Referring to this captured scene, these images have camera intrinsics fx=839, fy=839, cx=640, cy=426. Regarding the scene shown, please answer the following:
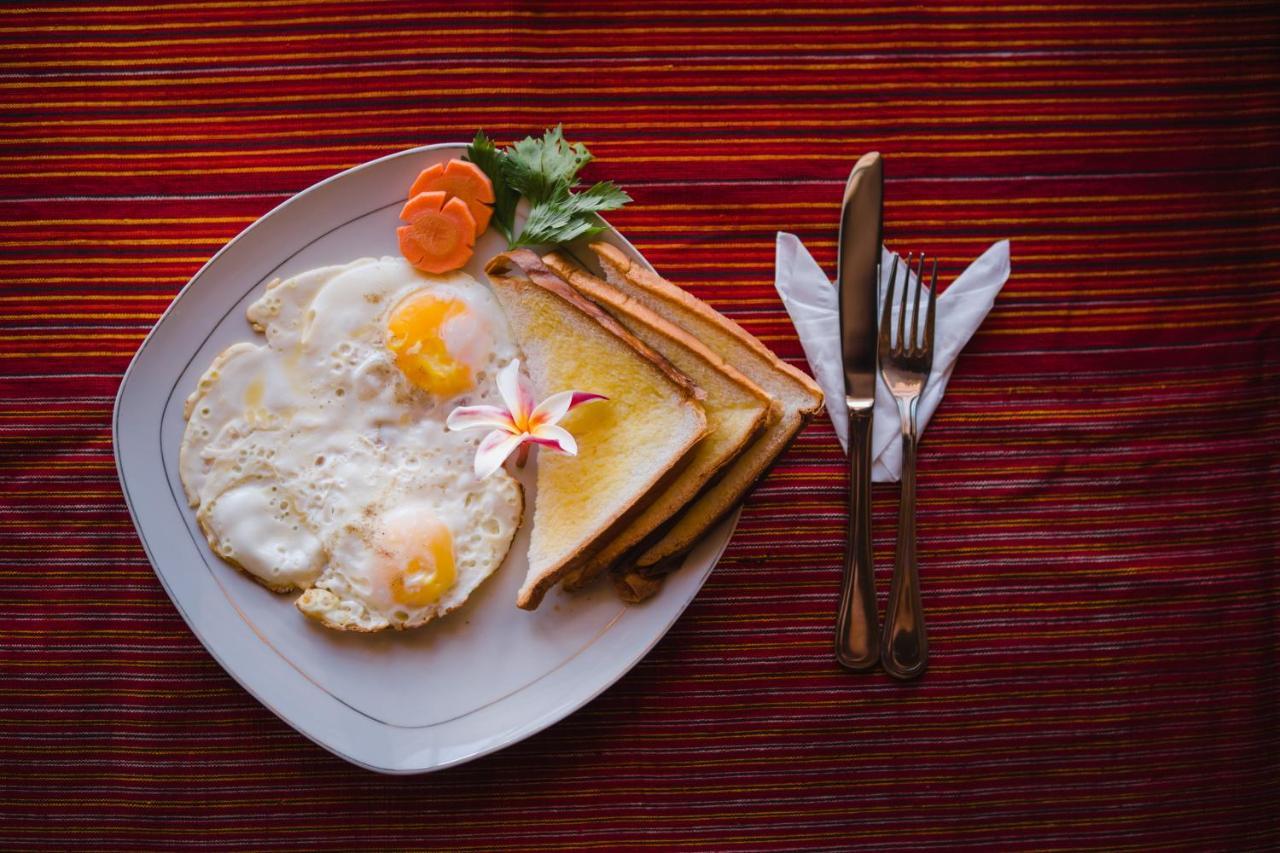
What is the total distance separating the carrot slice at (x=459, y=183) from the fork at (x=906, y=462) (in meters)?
0.95

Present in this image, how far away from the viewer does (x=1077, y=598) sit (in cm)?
207

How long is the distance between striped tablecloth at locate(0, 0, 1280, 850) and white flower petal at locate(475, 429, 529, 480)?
0.61 m

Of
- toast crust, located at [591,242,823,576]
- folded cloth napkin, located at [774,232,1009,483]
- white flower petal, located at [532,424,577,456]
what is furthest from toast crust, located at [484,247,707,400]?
folded cloth napkin, located at [774,232,1009,483]

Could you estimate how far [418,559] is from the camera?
181cm

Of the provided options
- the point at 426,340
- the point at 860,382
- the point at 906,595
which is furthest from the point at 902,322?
the point at 426,340

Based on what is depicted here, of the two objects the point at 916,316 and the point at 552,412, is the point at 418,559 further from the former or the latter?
the point at 916,316

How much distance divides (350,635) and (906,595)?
1.29 metres

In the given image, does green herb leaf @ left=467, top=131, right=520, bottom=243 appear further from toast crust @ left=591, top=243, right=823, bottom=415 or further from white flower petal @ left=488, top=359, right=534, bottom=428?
white flower petal @ left=488, top=359, right=534, bottom=428

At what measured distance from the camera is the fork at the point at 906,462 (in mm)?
1965

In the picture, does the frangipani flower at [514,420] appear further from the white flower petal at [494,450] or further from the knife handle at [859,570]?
the knife handle at [859,570]

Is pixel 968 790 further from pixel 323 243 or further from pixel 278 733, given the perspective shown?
pixel 323 243

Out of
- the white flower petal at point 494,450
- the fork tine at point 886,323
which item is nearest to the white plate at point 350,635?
the white flower petal at point 494,450

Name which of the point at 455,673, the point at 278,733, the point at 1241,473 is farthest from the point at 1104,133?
the point at 278,733

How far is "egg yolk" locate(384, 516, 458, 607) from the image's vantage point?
1807 millimetres
